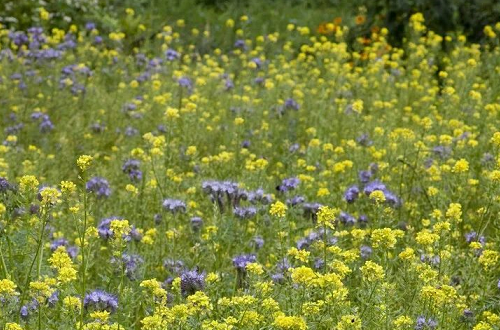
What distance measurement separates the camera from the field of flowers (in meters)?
2.68

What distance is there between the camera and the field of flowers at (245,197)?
2.68 metres

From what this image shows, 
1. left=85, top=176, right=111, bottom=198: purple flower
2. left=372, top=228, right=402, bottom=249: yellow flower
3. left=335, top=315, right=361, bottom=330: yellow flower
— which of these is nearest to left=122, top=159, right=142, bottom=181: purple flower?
left=85, top=176, right=111, bottom=198: purple flower

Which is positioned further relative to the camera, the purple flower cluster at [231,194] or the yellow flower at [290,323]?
the purple flower cluster at [231,194]

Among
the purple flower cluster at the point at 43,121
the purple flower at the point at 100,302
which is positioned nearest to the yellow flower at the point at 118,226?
the purple flower at the point at 100,302

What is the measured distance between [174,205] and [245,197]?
0.33 metres

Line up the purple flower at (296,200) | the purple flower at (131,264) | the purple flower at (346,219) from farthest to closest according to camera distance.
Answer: the purple flower at (296,200) → the purple flower at (346,219) → the purple flower at (131,264)

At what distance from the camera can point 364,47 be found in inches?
334

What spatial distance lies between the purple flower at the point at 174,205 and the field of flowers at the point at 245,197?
4cm

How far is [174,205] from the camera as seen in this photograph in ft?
12.4

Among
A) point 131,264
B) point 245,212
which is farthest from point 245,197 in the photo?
point 131,264

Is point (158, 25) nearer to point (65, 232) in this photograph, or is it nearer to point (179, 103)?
point (179, 103)

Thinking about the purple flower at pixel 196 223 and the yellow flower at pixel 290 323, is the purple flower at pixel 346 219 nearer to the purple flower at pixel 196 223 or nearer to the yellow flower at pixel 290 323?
the purple flower at pixel 196 223

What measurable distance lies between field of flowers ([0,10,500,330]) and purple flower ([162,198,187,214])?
0.04 m

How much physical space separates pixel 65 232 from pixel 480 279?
6.45 ft
